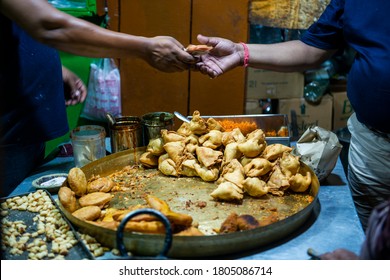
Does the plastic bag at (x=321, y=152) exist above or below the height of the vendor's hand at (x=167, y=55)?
below

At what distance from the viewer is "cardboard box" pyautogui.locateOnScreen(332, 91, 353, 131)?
5.14 m

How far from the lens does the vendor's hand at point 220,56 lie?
8.95ft

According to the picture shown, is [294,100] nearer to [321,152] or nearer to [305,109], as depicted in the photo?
[305,109]

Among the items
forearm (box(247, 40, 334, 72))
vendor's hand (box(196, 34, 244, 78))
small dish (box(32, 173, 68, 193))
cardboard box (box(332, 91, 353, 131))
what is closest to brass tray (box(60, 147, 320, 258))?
small dish (box(32, 173, 68, 193))

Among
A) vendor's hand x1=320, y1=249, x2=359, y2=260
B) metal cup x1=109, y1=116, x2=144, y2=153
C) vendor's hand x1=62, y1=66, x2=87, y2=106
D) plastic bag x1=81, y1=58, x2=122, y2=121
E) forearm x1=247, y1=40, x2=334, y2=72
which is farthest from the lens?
plastic bag x1=81, y1=58, x2=122, y2=121

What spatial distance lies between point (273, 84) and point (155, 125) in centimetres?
267

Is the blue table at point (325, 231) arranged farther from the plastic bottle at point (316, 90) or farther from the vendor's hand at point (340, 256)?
the plastic bottle at point (316, 90)

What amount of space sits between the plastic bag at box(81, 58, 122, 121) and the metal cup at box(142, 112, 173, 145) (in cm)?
197

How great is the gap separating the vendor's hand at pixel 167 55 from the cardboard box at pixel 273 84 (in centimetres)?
253

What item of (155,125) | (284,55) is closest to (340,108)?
(284,55)

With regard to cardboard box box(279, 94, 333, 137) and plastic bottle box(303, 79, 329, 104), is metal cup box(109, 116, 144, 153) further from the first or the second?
plastic bottle box(303, 79, 329, 104)

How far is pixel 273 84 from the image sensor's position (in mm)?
4941

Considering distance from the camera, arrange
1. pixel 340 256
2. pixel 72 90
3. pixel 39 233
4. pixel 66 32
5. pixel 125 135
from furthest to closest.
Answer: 1. pixel 72 90
2. pixel 125 135
3. pixel 66 32
4. pixel 39 233
5. pixel 340 256

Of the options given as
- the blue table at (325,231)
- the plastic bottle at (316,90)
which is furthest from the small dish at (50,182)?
the plastic bottle at (316,90)
